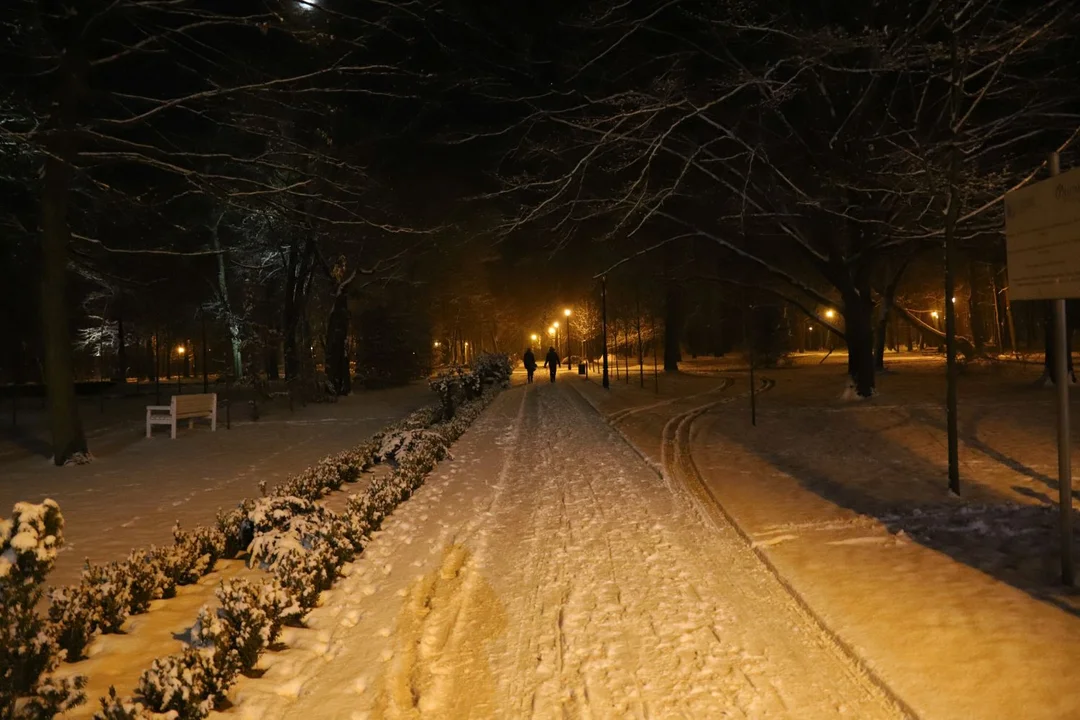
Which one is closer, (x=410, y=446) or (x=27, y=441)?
(x=410, y=446)

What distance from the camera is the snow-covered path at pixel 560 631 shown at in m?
3.67

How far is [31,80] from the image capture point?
513 inches

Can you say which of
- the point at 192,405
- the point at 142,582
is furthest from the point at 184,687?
the point at 192,405

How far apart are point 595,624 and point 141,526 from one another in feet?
18.2

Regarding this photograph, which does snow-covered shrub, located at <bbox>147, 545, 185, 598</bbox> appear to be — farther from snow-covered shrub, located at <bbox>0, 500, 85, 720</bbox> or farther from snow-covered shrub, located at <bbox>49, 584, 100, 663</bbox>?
snow-covered shrub, located at <bbox>0, 500, 85, 720</bbox>

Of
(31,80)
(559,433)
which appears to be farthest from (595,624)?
(31,80)

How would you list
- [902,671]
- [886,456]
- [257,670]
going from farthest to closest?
1. [886,456]
2. [257,670]
3. [902,671]

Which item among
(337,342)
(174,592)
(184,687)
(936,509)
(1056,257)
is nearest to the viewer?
(184,687)

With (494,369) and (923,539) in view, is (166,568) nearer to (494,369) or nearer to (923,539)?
(923,539)

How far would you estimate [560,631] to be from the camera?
4.56 m

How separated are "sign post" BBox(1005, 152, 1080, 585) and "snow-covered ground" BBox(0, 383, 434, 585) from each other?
7380 millimetres

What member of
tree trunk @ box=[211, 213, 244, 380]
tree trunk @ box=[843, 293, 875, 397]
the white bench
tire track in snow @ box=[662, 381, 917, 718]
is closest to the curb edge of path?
tire track in snow @ box=[662, 381, 917, 718]

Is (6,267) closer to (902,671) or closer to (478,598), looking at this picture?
(478,598)

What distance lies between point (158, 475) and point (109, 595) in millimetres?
7278
